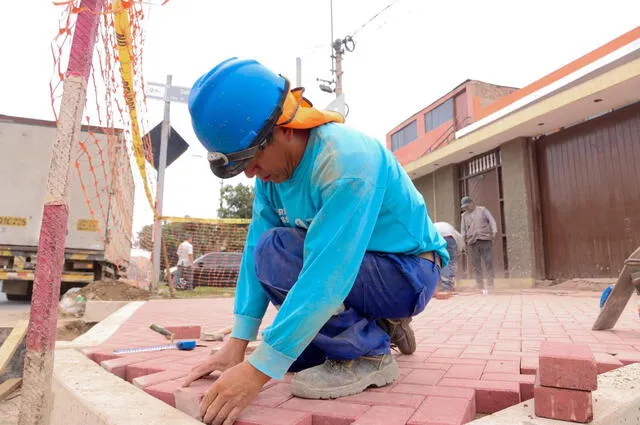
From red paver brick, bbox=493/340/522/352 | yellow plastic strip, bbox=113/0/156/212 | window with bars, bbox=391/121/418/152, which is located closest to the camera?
red paver brick, bbox=493/340/522/352

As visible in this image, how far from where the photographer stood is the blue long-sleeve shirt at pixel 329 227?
1330mm

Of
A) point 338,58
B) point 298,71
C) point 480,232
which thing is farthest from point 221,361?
point 338,58

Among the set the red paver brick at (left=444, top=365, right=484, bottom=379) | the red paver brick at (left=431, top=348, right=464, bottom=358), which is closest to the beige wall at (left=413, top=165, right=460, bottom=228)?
the red paver brick at (left=431, top=348, right=464, bottom=358)

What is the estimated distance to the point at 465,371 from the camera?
1.85 metres

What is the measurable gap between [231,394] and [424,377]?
813mm

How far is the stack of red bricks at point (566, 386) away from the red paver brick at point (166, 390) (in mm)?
1102

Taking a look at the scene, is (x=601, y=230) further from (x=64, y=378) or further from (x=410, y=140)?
(x=410, y=140)

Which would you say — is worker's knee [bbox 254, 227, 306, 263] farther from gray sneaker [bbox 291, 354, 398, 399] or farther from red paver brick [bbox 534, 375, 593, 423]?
red paver brick [bbox 534, 375, 593, 423]

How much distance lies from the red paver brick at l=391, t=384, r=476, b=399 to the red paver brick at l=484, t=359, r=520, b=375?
327 mm

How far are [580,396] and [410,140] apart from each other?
22.4 metres

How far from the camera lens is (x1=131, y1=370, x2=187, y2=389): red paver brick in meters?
1.78

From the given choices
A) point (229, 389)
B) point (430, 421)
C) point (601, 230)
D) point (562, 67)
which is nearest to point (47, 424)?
point (229, 389)

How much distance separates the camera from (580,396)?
1178 millimetres

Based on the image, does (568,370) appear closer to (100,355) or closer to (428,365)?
(428,365)
